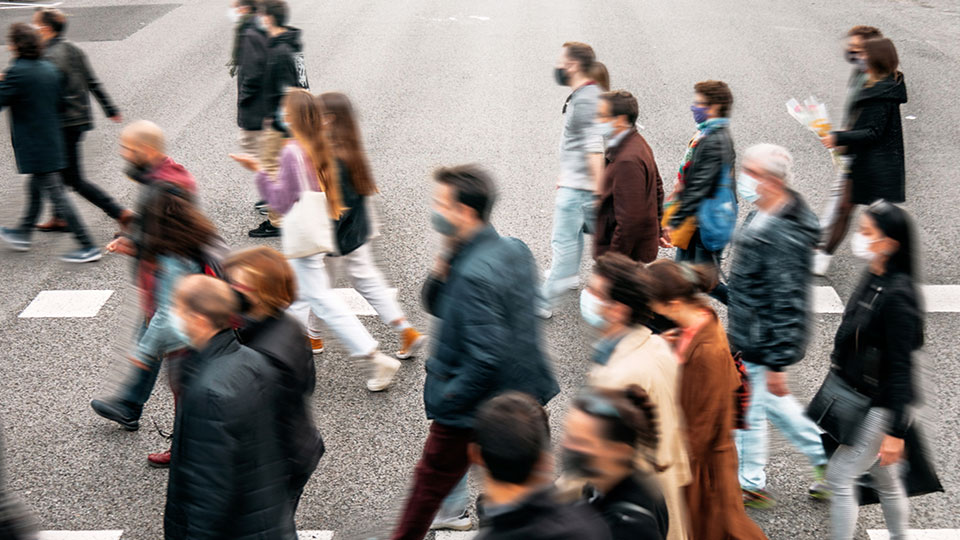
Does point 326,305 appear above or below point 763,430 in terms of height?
below

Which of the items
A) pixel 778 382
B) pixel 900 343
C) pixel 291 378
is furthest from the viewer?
pixel 778 382

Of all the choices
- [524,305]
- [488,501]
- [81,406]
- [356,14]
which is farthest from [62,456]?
[356,14]

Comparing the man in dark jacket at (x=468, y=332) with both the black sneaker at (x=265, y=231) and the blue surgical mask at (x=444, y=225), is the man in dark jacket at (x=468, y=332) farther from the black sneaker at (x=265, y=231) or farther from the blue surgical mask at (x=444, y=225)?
the black sneaker at (x=265, y=231)

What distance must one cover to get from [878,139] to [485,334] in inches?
163

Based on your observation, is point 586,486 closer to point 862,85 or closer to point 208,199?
point 862,85

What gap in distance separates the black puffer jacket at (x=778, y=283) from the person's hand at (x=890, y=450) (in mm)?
611

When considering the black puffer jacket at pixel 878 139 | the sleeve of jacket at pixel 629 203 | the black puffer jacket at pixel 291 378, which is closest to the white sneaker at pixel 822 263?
the black puffer jacket at pixel 878 139

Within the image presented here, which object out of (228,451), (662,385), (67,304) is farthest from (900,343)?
(67,304)

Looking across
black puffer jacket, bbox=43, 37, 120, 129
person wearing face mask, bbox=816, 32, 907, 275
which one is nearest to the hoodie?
black puffer jacket, bbox=43, 37, 120, 129

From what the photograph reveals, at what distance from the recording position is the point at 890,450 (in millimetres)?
4160

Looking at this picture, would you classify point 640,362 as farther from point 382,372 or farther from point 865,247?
point 382,372

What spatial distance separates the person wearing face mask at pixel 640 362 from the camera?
360 cm

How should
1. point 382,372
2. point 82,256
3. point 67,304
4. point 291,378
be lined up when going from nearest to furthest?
point 291,378 < point 382,372 < point 67,304 < point 82,256

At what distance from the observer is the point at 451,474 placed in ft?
14.4
